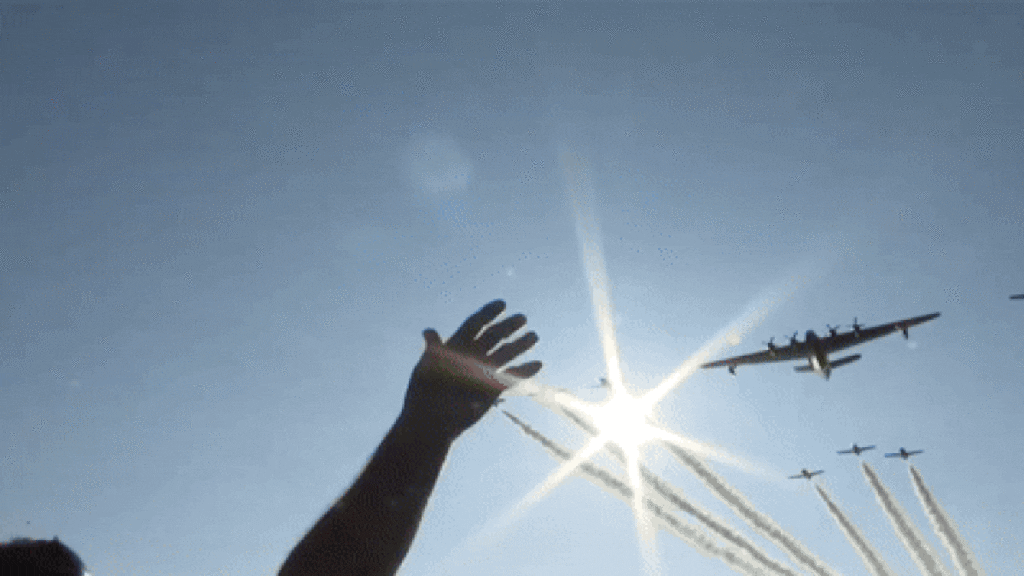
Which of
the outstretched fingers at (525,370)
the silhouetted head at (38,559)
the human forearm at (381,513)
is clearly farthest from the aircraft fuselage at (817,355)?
the silhouetted head at (38,559)

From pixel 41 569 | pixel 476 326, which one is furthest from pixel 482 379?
pixel 41 569

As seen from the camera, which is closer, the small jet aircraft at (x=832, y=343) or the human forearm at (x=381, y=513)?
the human forearm at (x=381, y=513)

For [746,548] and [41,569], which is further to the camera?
[746,548]

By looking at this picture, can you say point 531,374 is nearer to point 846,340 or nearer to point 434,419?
point 434,419

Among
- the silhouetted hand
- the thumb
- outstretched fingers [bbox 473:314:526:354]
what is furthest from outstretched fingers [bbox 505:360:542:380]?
the thumb

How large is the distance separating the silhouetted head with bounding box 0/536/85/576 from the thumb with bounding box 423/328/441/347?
7.12 feet

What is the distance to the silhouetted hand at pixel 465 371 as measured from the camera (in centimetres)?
407

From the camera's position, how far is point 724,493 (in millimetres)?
68625

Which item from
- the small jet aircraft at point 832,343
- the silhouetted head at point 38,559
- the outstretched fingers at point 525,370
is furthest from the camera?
the small jet aircraft at point 832,343

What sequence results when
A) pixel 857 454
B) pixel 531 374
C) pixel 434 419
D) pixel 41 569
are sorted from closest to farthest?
1. pixel 41 569
2. pixel 434 419
3. pixel 531 374
4. pixel 857 454

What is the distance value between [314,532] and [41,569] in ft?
3.98

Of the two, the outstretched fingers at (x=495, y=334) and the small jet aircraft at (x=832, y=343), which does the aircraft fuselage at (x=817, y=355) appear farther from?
the outstretched fingers at (x=495, y=334)

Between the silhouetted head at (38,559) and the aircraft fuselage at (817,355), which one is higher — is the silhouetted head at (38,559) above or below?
below

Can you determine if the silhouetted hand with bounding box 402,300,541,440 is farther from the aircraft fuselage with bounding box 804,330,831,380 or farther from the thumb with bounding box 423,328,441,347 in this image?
the aircraft fuselage with bounding box 804,330,831,380
